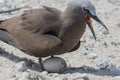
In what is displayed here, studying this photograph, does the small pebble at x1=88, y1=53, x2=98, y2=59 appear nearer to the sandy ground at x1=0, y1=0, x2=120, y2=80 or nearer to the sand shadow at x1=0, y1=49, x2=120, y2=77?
the sandy ground at x1=0, y1=0, x2=120, y2=80

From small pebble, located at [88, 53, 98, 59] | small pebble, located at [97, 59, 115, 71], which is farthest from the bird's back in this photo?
small pebble, located at [88, 53, 98, 59]

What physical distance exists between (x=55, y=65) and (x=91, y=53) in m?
1.09

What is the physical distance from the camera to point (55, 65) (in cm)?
704

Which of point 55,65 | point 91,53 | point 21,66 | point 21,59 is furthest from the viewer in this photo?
point 91,53

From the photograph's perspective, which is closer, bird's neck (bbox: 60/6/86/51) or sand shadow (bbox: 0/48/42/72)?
bird's neck (bbox: 60/6/86/51)

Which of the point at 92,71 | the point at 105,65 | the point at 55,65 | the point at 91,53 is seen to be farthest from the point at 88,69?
the point at 91,53

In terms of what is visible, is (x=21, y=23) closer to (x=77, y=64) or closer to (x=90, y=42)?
(x=77, y=64)

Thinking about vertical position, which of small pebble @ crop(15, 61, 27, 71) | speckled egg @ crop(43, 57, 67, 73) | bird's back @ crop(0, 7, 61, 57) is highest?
bird's back @ crop(0, 7, 61, 57)

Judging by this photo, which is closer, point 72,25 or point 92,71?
point 72,25

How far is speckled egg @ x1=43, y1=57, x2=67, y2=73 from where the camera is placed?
7020mm

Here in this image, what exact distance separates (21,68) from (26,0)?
11.2ft

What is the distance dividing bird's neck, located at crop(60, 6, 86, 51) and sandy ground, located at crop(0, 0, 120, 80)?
0.47m

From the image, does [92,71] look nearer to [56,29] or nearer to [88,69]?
[88,69]

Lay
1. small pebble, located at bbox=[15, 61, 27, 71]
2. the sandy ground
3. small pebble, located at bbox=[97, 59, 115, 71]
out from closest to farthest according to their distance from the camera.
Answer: small pebble, located at bbox=[15, 61, 27, 71] < the sandy ground < small pebble, located at bbox=[97, 59, 115, 71]
